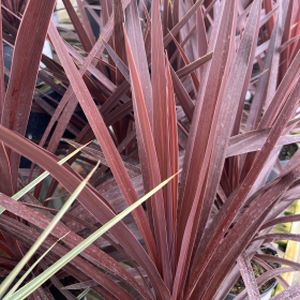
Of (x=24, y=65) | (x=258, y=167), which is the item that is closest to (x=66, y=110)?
(x=24, y=65)

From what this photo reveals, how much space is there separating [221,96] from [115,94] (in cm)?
30

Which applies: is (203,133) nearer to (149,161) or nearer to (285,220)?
(149,161)

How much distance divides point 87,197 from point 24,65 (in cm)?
17

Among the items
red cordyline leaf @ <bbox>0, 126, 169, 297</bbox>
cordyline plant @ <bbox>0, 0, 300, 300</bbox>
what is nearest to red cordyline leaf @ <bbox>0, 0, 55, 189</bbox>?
cordyline plant @ <bbox>0, 0, 300, 300</bbox>

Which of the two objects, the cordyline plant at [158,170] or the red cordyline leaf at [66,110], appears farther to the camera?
the red cordyline leaf at [66,110]

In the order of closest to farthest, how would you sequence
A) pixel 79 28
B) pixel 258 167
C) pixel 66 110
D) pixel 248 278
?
pixel 258 167, pixel 248 278, pixel 66 110, pixel 79 28

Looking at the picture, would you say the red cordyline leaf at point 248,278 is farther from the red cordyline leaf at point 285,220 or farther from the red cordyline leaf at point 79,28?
the red cordyline leaf at point 79,28

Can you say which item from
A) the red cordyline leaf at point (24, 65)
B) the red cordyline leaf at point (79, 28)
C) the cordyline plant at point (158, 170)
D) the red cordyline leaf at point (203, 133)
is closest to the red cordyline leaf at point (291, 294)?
the cordyline plant at point (158, 170)

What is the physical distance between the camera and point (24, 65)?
1.57 ft

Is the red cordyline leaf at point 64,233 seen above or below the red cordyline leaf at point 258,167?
below

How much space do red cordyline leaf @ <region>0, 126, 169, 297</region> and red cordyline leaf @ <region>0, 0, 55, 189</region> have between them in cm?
11

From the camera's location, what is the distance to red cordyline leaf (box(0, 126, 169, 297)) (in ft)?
1.25

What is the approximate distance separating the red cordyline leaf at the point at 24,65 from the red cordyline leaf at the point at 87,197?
0.11 metres

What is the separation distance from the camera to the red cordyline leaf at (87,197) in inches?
15.0
